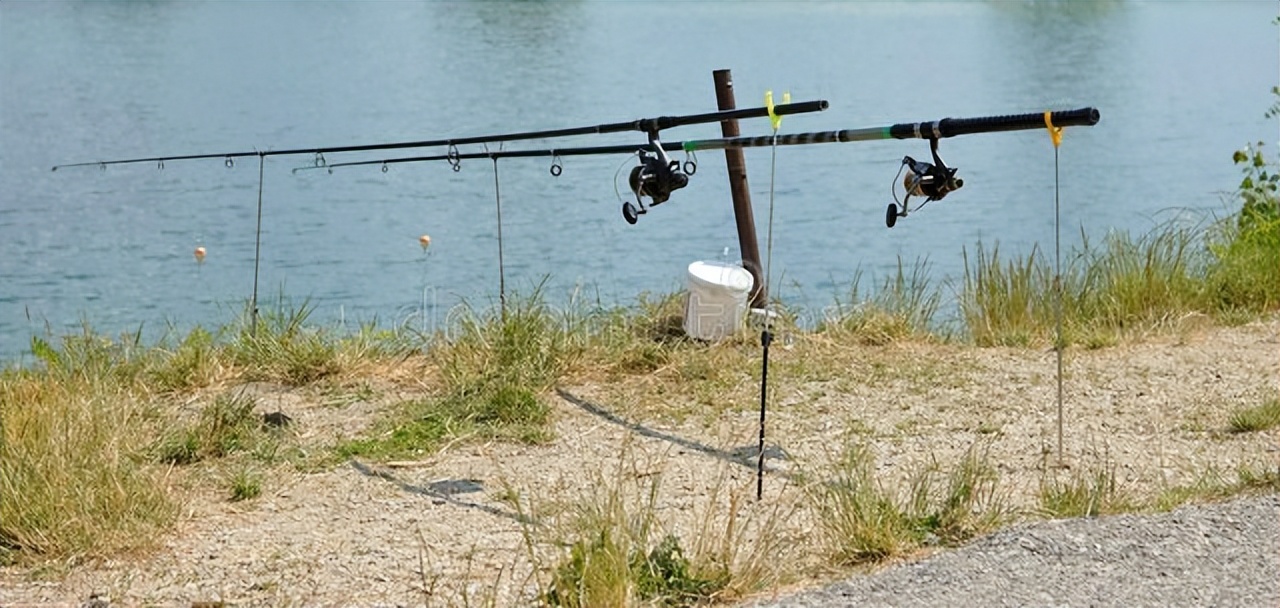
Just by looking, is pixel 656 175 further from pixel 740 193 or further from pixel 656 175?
pixel 740 193

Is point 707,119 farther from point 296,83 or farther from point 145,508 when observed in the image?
point 296,83

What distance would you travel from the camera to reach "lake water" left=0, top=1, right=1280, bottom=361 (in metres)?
12.6

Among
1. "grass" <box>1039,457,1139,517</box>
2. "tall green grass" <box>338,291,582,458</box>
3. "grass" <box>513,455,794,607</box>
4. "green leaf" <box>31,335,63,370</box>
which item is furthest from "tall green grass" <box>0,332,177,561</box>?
"grass" <box>1039,457,1139,517</box>

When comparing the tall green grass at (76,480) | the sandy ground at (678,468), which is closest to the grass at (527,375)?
the tall green grass at (76,480)

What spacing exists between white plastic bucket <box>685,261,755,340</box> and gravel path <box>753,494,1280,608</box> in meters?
3.26

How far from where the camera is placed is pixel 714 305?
7.73 meters

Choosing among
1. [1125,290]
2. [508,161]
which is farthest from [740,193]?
[508,161]

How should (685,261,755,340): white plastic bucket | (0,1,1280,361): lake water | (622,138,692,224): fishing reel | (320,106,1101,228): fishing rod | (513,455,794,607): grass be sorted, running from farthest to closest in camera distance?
(0,1,1280,361): lake water → (685,261,755,340): white plastic bucket → (622,138,692,224): fishing reel → (320,106,1101,228): fishing rod → (513,455,794,607): grass

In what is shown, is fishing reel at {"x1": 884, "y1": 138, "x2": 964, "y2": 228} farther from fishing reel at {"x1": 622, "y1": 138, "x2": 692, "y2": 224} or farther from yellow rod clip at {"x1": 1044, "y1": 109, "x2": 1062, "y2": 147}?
fishing reel at {"x1": 622, "y1": 138, "x2": 692, "y2": 224}

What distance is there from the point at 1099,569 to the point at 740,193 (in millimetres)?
4013

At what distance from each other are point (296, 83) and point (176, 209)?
7.52 meters

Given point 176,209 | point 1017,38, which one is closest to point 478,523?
point 176,209

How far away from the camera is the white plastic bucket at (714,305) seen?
7723 millimetres

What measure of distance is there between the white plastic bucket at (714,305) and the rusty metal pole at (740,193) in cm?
16
